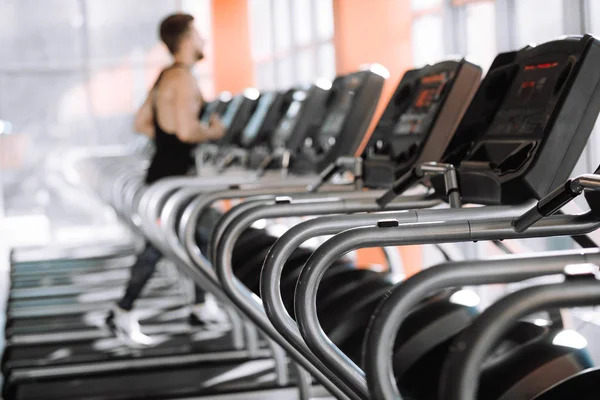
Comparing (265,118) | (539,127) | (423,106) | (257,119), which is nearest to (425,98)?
(423,106)

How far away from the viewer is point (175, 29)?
504cm

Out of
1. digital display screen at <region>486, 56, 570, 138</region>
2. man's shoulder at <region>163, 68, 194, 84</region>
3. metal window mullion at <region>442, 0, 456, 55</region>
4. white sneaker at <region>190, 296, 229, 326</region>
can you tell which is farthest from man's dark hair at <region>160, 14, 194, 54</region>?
digital display screen at <region>486, 56, 570, 138</region>

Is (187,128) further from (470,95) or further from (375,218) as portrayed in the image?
(375,218)

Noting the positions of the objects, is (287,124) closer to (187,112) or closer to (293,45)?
(187,112)

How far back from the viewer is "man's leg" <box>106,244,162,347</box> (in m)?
5.36

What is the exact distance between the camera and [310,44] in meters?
9.18

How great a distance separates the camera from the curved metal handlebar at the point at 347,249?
1.85m

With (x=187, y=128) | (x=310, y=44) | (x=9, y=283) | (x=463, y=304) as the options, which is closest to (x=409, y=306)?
(x=463, y=304)

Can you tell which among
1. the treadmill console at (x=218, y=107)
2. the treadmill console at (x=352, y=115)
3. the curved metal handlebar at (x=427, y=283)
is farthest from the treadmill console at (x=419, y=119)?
the treadmill console at (x=218, y=107)

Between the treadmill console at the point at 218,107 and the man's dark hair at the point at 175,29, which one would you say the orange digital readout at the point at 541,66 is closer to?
the man's dark hair at the point at 175,29

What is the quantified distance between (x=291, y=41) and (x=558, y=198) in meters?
8.33

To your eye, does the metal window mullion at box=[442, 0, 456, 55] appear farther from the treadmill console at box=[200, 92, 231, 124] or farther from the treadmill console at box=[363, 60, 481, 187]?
the treadmill console at box=[200, 92, 231, 124]

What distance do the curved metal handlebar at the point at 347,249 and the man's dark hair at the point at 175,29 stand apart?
130 inches

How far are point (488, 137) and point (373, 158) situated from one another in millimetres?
838
